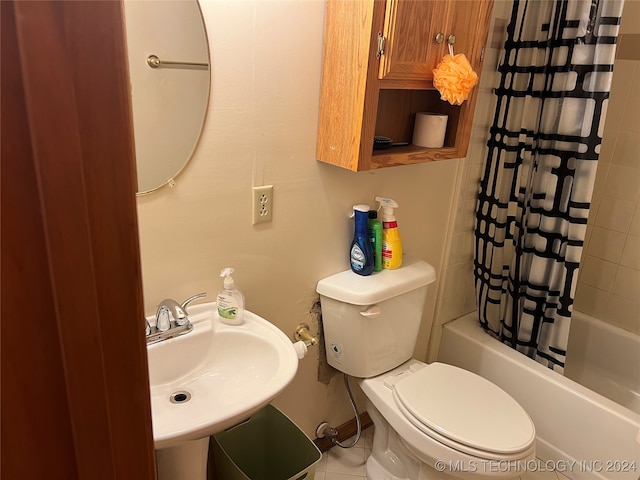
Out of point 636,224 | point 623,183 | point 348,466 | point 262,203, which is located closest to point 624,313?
point 636,224

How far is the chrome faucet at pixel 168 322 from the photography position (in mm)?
1216

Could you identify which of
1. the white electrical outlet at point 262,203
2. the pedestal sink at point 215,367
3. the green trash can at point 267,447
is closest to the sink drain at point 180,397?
the pedestal sink at point 215,367

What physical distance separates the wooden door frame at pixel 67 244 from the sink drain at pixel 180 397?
0.78 metres

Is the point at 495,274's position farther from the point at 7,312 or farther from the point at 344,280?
the point at 7,312

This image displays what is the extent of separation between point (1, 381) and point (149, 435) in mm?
164

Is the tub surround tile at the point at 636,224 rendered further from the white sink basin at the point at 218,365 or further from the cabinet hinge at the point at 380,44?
the white sink basin at the point at 218,365

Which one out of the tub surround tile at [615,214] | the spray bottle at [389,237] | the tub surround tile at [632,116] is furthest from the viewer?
the tub surround tile at [615,214]

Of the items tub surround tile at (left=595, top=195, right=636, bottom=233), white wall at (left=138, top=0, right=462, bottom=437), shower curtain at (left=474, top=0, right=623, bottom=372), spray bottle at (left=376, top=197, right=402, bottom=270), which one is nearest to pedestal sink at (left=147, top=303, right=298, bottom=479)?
white wall at (left=138, top=0, right=462, bottom=437)

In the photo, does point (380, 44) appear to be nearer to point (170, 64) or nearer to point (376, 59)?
point (376, 59)

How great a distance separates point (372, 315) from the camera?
1573 mm

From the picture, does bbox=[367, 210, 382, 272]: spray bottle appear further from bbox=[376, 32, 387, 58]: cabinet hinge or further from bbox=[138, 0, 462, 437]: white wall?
bbox=[376, 32, 387, 58]: cabinet hinge

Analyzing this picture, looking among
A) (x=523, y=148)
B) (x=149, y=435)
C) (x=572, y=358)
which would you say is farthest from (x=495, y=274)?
(x=149, y=435)

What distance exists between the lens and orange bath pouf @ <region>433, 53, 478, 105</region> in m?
1.34

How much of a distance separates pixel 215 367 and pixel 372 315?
529 millimetres
